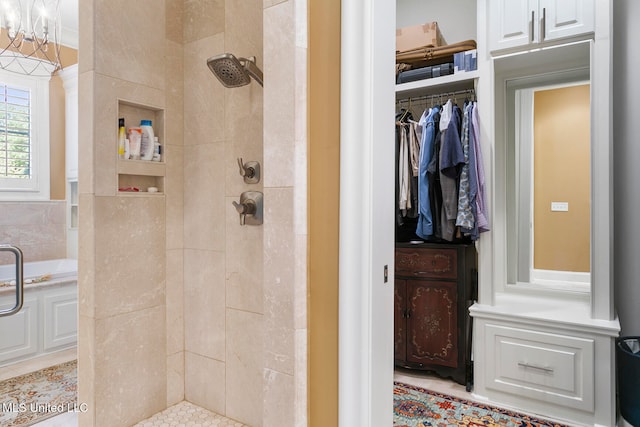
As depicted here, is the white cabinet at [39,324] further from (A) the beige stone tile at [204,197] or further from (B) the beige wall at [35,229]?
(A) the beige stone tile at [204,197]

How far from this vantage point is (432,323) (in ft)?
8.63

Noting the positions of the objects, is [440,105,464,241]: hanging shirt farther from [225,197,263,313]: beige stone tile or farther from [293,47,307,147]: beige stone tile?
[293,47,307,147]: beige stone tile

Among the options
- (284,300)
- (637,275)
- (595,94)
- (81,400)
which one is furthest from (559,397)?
(81,400)

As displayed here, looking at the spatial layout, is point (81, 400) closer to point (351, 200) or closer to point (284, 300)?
point (284, 300)

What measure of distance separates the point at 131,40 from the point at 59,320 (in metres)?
2.55

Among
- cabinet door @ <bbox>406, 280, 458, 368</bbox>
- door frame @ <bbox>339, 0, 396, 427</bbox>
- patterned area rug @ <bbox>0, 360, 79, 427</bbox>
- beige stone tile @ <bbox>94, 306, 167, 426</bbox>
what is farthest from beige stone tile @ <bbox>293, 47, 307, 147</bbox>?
patterned area rug @ <bbox>0, 360, 79, 427</bbox>

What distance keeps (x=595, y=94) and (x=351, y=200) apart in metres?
1.80

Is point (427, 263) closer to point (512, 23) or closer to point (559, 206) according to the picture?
point (559, 206)

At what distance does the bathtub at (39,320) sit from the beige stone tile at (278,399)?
103 inches

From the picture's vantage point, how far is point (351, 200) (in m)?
1.15

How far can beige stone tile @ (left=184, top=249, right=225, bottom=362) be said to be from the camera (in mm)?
1675

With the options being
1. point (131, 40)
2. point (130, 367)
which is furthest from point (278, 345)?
point (131, 40)

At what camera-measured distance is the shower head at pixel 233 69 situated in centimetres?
139

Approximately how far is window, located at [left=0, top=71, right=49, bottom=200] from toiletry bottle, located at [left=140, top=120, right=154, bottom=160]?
2931 millimetres
